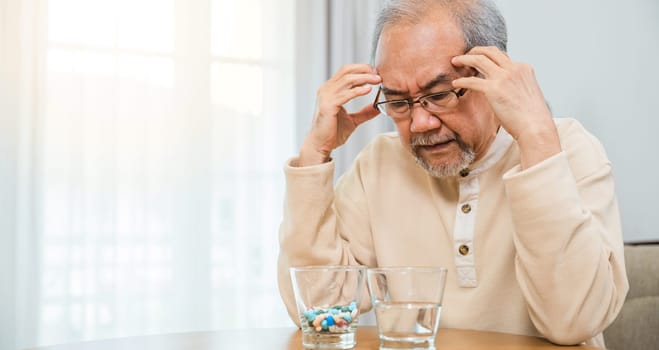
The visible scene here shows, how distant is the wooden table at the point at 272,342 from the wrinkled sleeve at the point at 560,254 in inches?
1.9

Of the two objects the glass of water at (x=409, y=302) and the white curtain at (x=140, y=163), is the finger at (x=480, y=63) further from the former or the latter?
the white curtain at (x=140, y=163)

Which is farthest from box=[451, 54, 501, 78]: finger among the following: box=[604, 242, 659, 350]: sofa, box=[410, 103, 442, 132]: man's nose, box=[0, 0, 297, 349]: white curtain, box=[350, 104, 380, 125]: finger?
box=[0, 0, 297, 349]: white curtain

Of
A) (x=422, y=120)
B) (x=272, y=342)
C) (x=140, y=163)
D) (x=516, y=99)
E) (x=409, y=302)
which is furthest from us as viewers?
(x=140, y=163)

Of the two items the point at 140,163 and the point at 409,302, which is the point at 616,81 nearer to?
the point at 140,163

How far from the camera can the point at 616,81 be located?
8.86ft

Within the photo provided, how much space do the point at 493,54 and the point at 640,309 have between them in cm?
78

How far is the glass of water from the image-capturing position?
2.88 ft

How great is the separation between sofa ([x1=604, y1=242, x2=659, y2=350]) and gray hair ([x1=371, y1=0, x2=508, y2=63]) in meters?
0.64

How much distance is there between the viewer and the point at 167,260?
265 cm

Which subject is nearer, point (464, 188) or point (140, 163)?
point (464, 188)

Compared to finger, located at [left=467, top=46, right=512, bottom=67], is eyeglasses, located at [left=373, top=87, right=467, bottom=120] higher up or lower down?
lower down

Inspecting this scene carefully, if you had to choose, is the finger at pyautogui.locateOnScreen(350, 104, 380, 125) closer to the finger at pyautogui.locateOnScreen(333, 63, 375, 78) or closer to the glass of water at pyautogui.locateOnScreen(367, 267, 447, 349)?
the finger at pyautogui.locateOnScreen(333, 63, 375, 78)

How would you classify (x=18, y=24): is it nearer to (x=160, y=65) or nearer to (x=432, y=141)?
(x=160, y=65)

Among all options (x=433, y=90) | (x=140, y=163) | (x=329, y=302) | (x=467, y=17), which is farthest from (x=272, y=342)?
(x=140, y=163)
